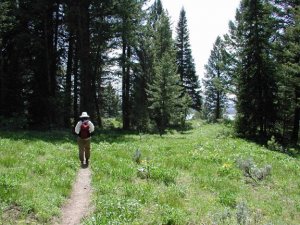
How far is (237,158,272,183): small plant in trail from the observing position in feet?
52.6

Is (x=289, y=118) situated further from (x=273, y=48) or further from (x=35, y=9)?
(x=35, y=9)

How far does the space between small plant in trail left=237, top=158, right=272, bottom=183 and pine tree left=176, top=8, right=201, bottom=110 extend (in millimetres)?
59936

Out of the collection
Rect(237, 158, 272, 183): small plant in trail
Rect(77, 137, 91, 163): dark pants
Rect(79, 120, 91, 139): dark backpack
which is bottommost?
Rect(237, 158, 272, 183): small plant in trail

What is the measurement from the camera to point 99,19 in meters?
36.8

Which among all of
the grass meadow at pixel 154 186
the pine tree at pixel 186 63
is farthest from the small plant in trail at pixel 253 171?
the pine tree at pixel 186 63

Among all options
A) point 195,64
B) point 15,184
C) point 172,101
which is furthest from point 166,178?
point 195,64

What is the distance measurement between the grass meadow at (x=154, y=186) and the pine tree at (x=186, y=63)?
57.2 m

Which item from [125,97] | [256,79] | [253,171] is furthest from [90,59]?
[253,171]

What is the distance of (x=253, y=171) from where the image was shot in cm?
1622

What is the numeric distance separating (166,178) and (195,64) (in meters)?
65.9

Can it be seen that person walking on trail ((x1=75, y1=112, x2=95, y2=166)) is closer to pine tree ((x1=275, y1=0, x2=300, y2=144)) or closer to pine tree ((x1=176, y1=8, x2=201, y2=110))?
pine tree ((x1=275, y1=0, x2=300, y2=144))

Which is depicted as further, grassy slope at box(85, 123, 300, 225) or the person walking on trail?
the person walking on trail

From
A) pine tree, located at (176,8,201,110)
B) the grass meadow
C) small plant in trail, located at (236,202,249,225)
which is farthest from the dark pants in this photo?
pine tree, located at (176,8,201,110)

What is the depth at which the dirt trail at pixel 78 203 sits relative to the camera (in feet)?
34.3
